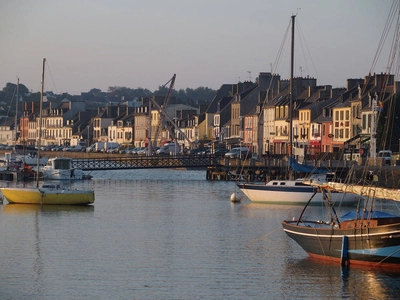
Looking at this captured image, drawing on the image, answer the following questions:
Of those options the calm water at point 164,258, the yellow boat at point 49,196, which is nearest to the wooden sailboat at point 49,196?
the yellow boat at point 49,196

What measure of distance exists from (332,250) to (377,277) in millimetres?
2867

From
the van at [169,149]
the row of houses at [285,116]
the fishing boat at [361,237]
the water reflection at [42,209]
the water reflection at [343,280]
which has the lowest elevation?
the water reflection at [343,280]

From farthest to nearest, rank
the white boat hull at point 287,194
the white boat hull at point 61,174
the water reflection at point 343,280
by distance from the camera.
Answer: the white boat hull at point 61,174 → the white boat hull at point 287,194 → the water reflection at point 343,280

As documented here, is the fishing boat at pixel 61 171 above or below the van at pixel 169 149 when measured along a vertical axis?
below

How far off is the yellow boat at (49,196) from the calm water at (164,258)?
1058 mm

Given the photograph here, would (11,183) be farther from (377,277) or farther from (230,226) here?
(377,277)

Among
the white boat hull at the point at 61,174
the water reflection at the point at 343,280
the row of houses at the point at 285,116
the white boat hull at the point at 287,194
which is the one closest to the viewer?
the water reflection at the point at 343,280

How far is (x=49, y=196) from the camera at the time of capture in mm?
67812

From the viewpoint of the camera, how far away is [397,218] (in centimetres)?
3838

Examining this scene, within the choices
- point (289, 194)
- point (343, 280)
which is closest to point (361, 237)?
point (343, 280)

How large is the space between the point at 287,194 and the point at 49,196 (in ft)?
55.9

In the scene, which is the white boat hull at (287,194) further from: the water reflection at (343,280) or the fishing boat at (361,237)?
the water reflection at (343,280)

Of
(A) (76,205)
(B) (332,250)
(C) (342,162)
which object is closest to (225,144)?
(C) (342,162)

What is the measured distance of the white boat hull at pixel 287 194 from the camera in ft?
231
